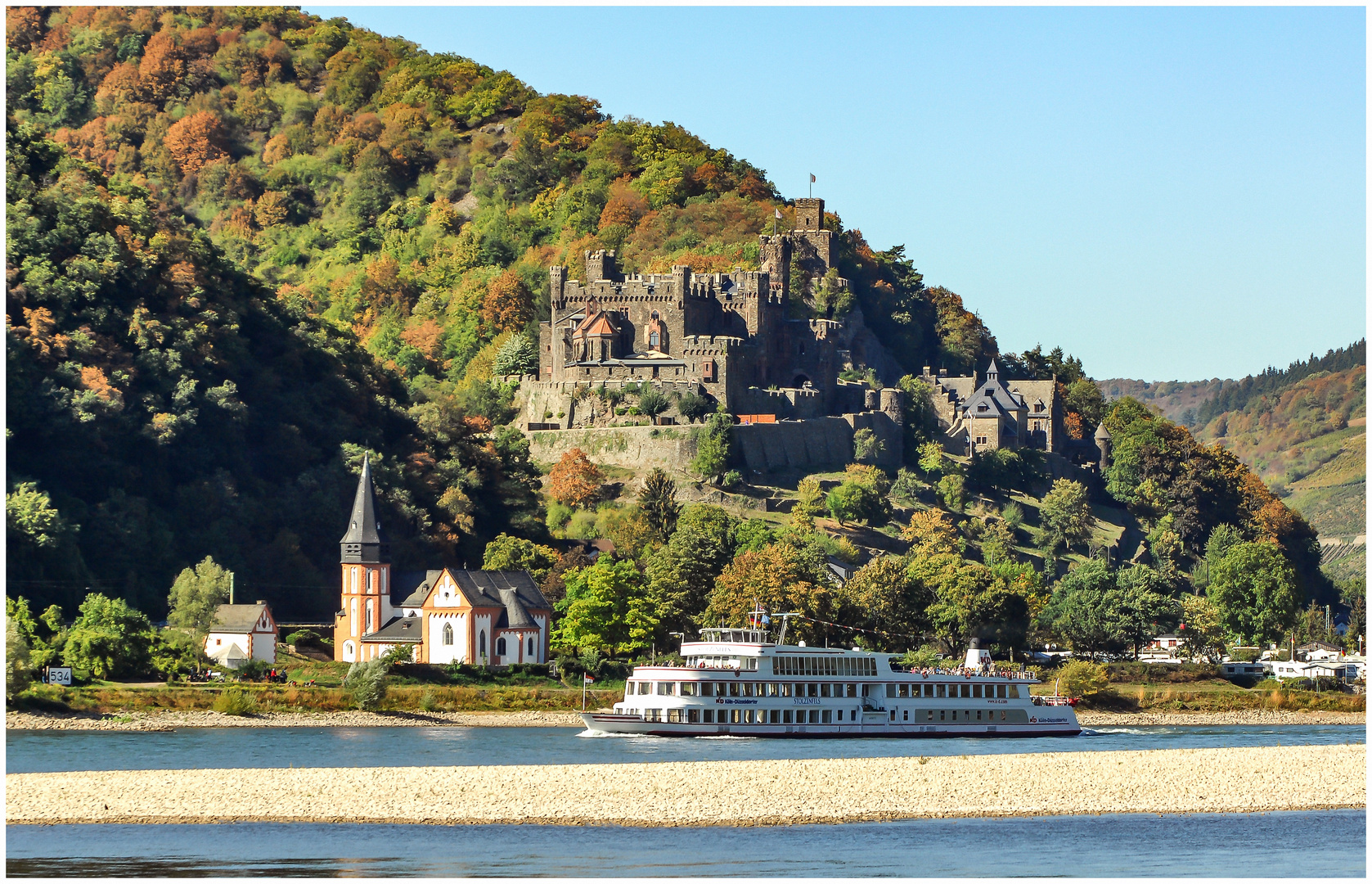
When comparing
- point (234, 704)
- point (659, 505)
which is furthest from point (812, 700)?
point (659, 505)

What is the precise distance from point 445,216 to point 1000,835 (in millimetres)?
139343

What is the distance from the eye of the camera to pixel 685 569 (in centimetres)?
9388

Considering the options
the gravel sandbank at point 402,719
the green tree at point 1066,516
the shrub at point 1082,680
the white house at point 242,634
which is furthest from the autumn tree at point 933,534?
the white house at point 242,634

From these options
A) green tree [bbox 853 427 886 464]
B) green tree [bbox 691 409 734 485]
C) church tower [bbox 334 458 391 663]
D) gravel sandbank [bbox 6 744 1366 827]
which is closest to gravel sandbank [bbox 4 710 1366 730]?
church tower [bbox 334 458 391 663]

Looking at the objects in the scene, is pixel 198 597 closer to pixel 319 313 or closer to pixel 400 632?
pixel 400 632

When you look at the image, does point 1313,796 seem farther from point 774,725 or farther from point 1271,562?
point 1271,562

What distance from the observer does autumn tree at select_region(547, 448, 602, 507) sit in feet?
385

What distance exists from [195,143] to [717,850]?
547 feet

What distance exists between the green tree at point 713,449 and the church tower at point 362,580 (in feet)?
86.4

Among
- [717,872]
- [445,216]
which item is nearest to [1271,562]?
[717,872]

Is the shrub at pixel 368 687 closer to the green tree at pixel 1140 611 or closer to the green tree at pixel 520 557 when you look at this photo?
the green tree at pixel 520 557

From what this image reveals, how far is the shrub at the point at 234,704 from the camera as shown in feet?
242

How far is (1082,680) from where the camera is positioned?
86.7 m

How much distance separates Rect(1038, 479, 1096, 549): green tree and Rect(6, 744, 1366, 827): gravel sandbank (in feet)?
237
